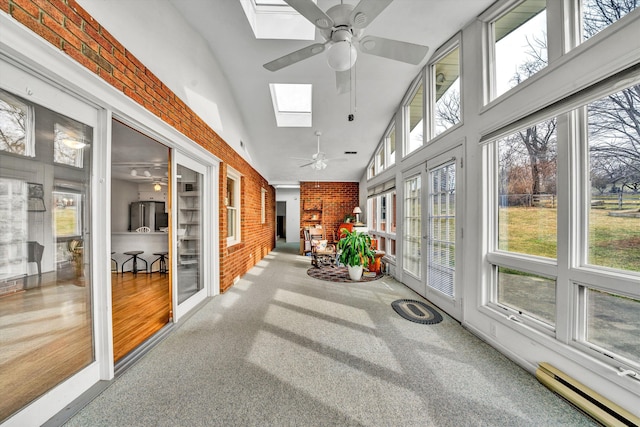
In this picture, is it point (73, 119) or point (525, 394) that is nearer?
point (73, 119)

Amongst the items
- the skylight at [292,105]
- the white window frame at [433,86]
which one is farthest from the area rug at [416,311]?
the skylight at [292,105]

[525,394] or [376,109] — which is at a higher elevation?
[376,109]

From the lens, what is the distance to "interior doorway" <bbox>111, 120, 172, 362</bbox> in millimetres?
2715

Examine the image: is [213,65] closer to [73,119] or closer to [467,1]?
[73,119]

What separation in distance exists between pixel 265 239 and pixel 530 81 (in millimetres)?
6967

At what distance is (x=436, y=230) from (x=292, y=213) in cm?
890

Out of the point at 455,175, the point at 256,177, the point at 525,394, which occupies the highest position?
the point at 256,177

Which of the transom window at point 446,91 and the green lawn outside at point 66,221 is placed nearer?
the green lawn outside at point 66,221

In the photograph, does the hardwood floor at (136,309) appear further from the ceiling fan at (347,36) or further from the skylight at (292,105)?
the skylight at (292,105)

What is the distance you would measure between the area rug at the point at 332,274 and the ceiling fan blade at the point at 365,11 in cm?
390

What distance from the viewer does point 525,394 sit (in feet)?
5.49

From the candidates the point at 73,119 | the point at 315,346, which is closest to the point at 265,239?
the point at 315,346

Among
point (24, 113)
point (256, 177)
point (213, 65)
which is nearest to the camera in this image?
point (24, 113)

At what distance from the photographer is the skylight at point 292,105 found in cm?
469
